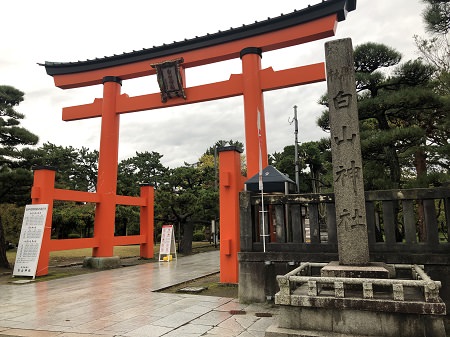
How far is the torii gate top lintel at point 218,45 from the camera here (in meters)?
10.3

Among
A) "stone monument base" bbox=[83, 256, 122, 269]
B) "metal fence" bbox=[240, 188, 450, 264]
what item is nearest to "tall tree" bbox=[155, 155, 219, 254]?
"stone monument base" bbox=[83, 256, 122, 269]

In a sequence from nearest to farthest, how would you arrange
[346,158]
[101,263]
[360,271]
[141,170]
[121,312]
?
1. [360,271]
2. [346,158]
3. [121,312]
4. [101,263]
5. [141,170]

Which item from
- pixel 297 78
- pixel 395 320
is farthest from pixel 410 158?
pixel 395 320

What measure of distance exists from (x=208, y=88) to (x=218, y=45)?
5.44 ft

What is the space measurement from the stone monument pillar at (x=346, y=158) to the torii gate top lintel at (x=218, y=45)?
5.73 metres

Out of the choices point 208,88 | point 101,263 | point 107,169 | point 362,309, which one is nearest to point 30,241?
point 101,263

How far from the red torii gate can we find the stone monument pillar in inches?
164

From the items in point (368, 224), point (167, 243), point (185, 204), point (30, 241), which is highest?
point (185, 204)

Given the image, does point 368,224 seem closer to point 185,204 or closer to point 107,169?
point 107,169

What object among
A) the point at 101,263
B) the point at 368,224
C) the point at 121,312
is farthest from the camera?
the point at 101,263

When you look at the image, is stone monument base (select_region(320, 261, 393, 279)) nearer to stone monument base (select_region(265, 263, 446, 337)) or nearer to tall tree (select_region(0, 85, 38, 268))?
stone monument base (select_region(265, 263, 446, 337))

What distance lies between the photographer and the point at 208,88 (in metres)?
11.8

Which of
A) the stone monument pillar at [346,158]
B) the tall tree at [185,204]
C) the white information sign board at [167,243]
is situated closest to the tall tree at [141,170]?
the tall tree at [185,204]

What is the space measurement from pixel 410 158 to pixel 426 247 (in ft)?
35.9
